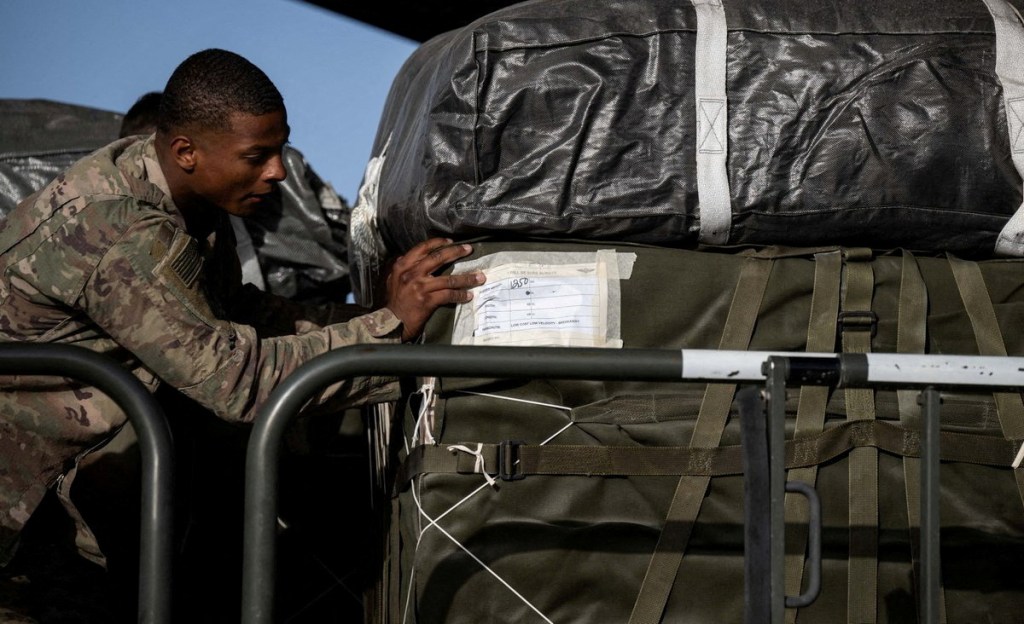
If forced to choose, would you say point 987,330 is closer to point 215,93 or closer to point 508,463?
point 508,463

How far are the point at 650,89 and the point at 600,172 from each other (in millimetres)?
206

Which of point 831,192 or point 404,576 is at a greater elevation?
point 831,192

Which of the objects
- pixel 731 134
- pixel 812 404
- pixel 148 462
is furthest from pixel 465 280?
pixel 148 462

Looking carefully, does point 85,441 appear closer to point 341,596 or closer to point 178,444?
point 178,444

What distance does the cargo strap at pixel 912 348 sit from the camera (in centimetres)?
226

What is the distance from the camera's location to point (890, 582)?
7.48 ft

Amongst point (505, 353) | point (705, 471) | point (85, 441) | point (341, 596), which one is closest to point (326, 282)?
point (341, 596)

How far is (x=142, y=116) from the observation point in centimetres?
385

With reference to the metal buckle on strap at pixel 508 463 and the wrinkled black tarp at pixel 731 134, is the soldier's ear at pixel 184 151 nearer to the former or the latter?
the wrinkled black tarp at pixel 731 134

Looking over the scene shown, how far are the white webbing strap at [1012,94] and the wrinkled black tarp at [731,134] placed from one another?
2 cm

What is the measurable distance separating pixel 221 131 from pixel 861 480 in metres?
1.55

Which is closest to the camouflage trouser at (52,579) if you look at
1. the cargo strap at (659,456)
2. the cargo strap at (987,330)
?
the cargo strap at (659,456)

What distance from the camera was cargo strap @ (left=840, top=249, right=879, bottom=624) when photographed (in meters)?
2.24

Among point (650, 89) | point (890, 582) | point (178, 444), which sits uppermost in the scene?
point (650, 89)
